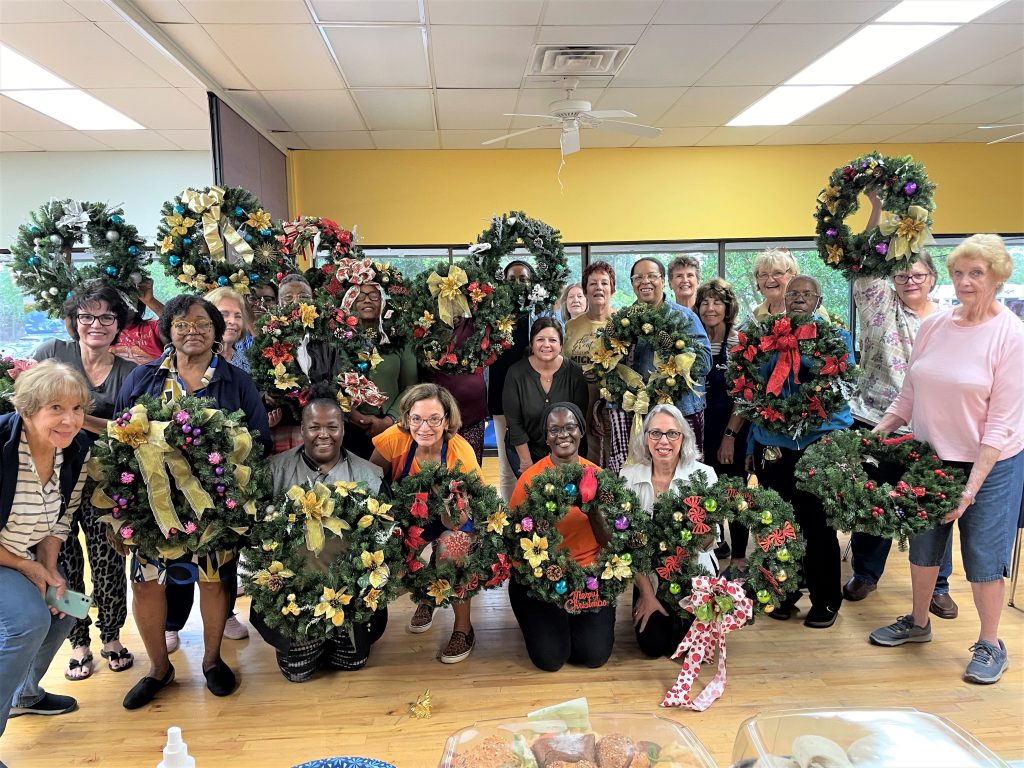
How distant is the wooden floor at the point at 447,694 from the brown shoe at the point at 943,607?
65mm

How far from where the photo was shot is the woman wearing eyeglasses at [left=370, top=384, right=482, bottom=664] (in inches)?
117

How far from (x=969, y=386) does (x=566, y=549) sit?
1.76 m

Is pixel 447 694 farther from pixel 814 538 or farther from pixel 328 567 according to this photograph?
pixel 814 538

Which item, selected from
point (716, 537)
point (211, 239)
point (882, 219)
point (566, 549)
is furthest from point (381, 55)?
point (716, 537)

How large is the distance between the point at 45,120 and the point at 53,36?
1.92 metres

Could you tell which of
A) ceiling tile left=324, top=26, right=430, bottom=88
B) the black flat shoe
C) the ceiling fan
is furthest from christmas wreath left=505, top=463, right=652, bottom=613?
the ceiling fan

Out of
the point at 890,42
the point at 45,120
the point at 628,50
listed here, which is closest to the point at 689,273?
the point at 628,50

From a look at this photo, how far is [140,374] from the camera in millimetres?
2719

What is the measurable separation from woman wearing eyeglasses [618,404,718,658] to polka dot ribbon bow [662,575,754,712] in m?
0.16

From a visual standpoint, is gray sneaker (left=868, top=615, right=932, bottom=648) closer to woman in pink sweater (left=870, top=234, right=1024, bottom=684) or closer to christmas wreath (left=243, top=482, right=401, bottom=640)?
woman in pink sweater (left=870, top=234, right=1024, bottom=684)

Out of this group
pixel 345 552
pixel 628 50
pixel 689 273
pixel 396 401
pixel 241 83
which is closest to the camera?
pixel 345 552

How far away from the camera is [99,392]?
2947mm

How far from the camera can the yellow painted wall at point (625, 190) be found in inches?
281

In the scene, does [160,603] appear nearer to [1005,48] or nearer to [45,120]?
[45,120]
